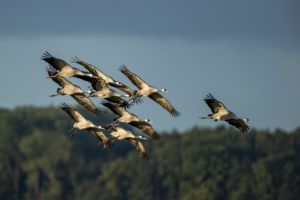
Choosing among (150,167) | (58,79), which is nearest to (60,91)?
(58,79)

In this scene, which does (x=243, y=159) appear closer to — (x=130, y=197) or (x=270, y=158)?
(x=270, y=158)

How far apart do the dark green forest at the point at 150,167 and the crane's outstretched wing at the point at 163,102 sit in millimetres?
58750

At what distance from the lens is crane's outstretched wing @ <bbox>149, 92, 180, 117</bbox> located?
41.5 meters

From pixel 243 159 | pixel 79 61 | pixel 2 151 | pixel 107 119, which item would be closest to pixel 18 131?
pixel 2 151

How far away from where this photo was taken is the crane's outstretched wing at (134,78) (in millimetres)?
39500

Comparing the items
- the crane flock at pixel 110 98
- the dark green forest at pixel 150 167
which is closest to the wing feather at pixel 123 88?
the crane flock at pixel 110 98

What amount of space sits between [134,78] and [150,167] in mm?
70523

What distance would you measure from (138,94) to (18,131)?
261 feet

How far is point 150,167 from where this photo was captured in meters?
110

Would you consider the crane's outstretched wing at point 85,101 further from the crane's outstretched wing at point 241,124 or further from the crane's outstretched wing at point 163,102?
the crane's outstretched wing at point 241,124

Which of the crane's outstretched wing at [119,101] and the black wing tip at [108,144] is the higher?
the crane's outstretched wing at [119,101]

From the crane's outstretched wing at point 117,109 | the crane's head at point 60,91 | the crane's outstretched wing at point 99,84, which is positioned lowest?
the crane's outstretched wing at point 117,109

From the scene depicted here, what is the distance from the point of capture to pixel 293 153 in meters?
115

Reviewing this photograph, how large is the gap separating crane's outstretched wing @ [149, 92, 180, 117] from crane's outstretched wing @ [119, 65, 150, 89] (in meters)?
1.73
